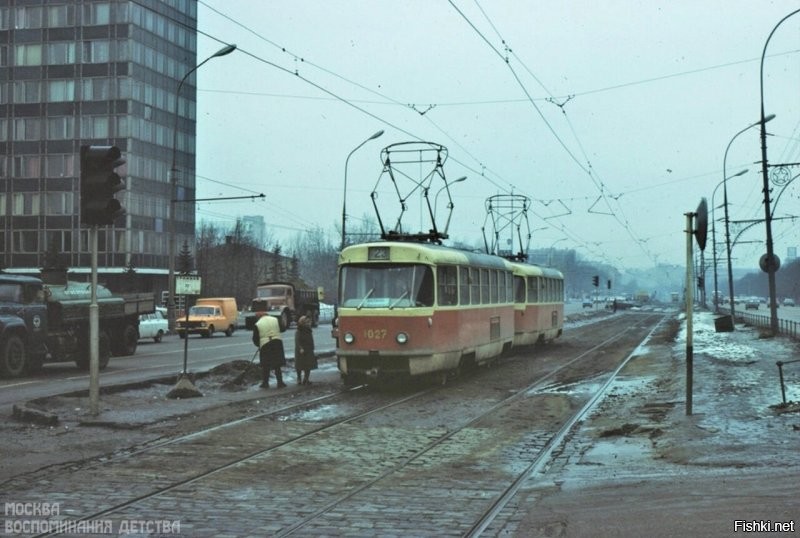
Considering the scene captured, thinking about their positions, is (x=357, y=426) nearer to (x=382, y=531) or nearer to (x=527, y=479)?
(x=527, y=479)

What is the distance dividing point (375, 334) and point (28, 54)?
214 feet

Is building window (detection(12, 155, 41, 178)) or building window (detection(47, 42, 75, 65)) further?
building window (detection(12, 155, 41, 178))

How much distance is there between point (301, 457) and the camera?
1005cm

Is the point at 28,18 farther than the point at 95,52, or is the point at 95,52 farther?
the point at 28,18

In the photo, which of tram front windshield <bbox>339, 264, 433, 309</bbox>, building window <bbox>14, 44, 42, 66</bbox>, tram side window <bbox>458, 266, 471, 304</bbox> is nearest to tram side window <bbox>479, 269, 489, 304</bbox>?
tram side window <bbox>458, 266, 471, 304</bbox>

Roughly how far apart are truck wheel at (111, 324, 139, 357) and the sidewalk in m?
15.1

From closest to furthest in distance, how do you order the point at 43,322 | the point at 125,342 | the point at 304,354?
the point at 304,354
the point at 43,322
the point at 125,342

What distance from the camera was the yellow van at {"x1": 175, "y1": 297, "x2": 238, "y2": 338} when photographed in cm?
4388

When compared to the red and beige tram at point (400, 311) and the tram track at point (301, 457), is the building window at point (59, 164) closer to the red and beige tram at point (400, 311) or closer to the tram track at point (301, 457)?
the red and beige tram at point (400, 311)

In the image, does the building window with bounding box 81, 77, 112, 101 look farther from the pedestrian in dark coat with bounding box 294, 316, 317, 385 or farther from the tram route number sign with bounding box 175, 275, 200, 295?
the tram route number sign with bounding box 175, 275, 200, 295

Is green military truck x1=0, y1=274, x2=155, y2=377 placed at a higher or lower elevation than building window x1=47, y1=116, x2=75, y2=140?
lower

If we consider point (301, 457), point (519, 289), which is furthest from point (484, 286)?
point (301, 457)

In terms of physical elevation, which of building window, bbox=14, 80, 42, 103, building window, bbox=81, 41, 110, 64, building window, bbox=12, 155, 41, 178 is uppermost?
building window, bbox=81, 41, 110, 64

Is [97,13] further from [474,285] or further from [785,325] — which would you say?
[474,285]
